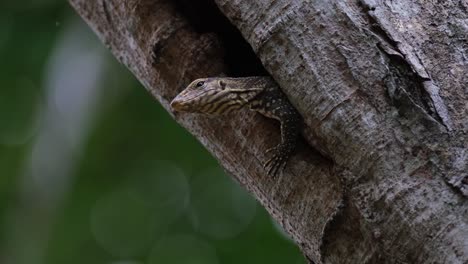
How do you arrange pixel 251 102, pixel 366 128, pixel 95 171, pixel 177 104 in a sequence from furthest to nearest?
1. pixel 95 171
2. pixel 177 104
3. pixel 251 102
4. pixel 366 128

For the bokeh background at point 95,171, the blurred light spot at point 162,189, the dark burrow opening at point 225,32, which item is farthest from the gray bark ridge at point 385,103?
the blurred light spot at point 162,189

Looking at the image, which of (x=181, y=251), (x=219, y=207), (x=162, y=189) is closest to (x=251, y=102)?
(x=181, y=251)

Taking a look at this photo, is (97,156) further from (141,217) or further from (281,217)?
(281,217)

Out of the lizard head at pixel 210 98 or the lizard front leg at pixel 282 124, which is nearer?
the lizard front leg at pixel 282 124

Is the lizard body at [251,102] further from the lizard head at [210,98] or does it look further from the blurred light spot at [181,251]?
the blurred light spot at [181,251]

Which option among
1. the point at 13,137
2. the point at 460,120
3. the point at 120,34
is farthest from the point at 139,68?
the point at 13,137

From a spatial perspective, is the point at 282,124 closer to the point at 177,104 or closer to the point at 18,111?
the point at 177,104

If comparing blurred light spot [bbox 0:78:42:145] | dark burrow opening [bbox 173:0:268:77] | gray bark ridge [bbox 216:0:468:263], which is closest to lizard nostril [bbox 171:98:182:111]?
dark burrow opening [bbox 173:0:268:77]
